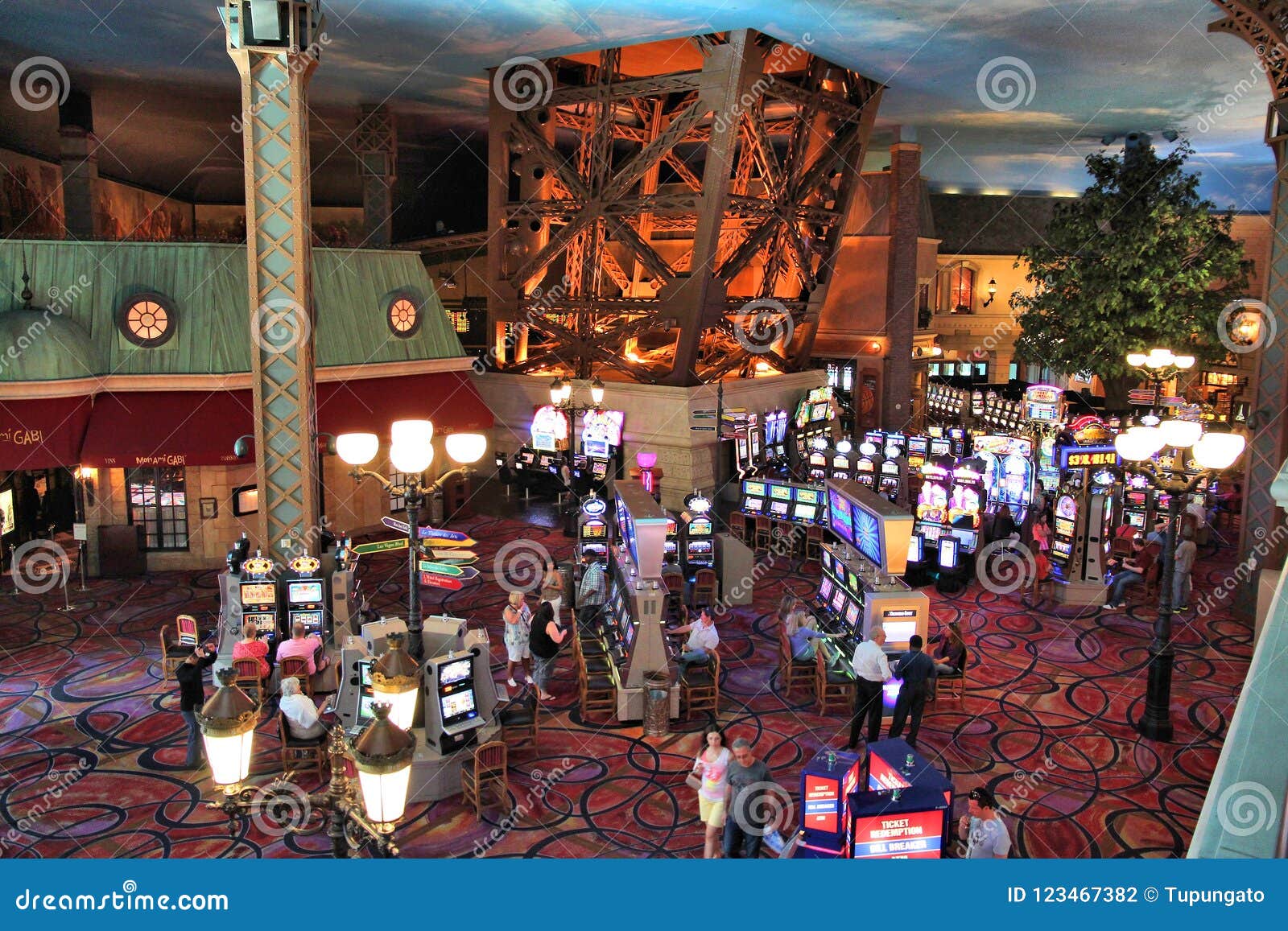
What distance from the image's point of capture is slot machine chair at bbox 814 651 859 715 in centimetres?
1091

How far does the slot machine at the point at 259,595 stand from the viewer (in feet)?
38.8

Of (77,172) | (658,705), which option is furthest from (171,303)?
(658,705)

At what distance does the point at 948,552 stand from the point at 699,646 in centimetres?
610

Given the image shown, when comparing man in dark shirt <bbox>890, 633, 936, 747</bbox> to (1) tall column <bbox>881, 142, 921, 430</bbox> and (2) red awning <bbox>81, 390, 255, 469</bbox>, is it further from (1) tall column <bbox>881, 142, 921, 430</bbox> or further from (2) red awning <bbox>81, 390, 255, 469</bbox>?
(1) tall column <bbox>881, 142, 921, 430</bbox>

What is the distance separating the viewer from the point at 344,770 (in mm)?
4055

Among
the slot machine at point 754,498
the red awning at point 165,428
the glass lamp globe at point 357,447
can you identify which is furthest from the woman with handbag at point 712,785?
the slot machine at point 754,498

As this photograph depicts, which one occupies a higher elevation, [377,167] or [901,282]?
[377,167]

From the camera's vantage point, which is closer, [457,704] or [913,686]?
[457,704]

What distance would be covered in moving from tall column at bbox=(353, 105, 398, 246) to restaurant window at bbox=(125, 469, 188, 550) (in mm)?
8253

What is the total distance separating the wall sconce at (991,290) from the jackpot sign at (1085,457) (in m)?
19.2

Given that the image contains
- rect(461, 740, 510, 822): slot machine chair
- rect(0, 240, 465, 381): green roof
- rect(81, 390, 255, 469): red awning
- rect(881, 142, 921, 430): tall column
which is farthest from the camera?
rect(881, 142, 921, 430): tall column

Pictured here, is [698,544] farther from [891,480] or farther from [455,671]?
[455,671]

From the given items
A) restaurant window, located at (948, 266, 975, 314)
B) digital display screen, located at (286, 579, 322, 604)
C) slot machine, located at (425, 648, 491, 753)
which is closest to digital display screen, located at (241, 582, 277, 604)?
digital display screen, located at (286, 579, 322, 604)

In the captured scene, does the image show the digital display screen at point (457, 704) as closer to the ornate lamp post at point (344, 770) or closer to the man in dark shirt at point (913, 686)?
the man in dark shirt at point (913, 686)
